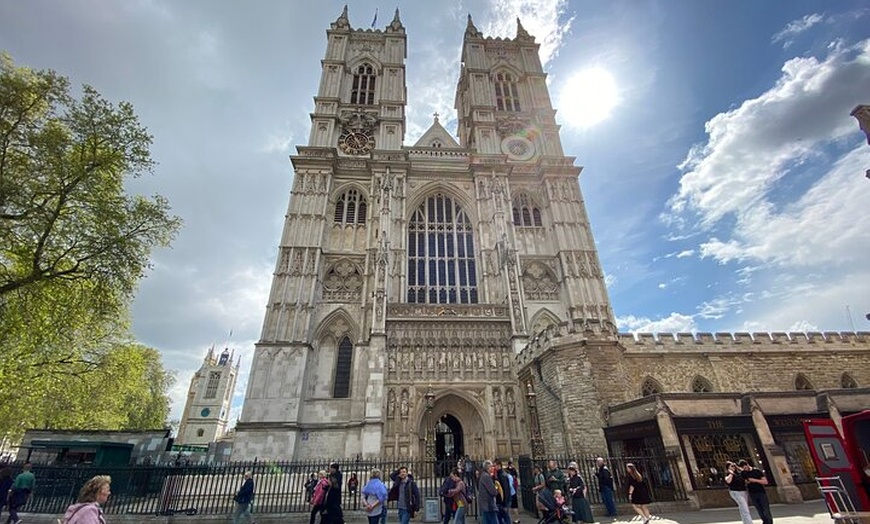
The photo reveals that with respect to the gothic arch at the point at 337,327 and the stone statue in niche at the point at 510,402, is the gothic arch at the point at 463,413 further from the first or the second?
the gothic arch at the point at 337,327

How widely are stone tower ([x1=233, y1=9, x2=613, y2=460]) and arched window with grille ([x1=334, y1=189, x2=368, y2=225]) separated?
4.5 inches

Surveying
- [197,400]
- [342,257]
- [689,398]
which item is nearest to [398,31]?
[342,257]

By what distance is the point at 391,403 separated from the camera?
18484 mm

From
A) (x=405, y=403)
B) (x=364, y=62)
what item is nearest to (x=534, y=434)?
(x=405, y=403)

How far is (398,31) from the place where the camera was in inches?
1358

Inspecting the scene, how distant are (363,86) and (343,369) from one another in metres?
24.3

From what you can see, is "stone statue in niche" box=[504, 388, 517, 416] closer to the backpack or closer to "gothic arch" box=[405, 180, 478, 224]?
the backpack

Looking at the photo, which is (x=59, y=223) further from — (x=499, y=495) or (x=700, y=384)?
(x=700, y=384)

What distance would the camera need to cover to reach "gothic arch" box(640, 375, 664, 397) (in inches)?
622

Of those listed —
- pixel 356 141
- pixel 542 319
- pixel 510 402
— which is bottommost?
pixel 510 402

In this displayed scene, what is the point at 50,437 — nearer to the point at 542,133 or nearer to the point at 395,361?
the point at 395,361

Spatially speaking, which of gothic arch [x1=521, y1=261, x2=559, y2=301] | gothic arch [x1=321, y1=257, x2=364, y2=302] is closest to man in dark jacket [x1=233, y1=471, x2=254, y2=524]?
gothic arch [x1=321, y1=257, x2=364, y2=302]

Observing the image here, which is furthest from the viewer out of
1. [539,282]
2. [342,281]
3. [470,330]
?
[539,282]

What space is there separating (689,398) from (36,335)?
20.8m
